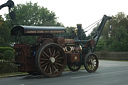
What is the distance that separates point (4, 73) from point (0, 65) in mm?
780

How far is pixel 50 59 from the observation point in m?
13.1

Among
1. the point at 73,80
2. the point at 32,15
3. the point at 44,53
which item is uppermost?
the point at 32,15

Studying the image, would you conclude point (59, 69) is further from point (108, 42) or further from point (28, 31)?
point (108, 42)

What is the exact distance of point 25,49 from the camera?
41.9 feet

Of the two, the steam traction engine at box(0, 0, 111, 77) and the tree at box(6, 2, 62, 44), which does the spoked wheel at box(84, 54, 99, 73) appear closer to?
the steam traction engine at box(0, 0, 111, 77)

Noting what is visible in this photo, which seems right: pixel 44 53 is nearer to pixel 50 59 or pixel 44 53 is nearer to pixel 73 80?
pixel 50 59

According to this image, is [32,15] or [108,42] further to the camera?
[32,15]

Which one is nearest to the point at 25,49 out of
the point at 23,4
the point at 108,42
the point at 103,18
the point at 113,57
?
the point at 103,18

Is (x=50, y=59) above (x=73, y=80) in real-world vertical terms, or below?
above

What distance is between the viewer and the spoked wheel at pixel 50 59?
12.6 meters

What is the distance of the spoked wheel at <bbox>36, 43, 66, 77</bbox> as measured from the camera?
1259 centimetres

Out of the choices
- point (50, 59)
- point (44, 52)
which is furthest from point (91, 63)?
point (44, 52)

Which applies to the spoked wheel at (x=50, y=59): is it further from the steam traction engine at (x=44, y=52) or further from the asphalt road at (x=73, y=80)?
the asphalt road at (x=73, y=80)

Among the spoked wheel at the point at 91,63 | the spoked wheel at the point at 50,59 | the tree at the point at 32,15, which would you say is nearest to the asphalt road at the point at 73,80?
the spoked wheel at the point at 50,59
